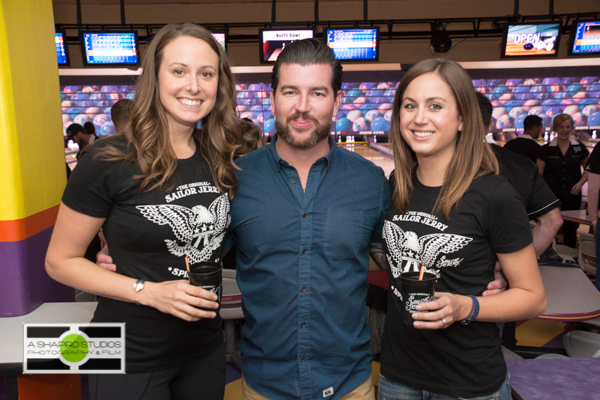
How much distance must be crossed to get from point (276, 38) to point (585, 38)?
11.1 feet

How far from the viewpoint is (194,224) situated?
114cm

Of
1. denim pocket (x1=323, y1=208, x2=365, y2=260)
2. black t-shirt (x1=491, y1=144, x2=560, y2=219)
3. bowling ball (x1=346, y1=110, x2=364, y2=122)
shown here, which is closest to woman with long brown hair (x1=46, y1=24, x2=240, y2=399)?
denim pocket (x1=323, y1=208, x2=365, y2=260)

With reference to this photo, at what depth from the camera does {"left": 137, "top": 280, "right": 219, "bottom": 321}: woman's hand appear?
96 cm

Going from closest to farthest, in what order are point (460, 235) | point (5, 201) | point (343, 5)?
point (460, 235) < point (5, 201) < point (343, 5)

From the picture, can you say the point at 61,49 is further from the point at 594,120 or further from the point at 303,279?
the point at 594,120

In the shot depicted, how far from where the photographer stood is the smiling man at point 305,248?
3.75ft

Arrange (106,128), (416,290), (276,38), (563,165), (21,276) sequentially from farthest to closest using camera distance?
1. (106,128)
2. (276,38)
3. (563,165)
4. (21,276)
5. (416,290)

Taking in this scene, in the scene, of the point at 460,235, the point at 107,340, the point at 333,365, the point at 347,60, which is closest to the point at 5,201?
the point at 107,340

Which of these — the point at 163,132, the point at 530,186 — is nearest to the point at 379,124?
the point at 530,186

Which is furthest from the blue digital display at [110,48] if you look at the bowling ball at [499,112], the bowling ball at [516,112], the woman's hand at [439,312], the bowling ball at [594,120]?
the bowling ball at [594,120]

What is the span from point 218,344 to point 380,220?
55 centimetres

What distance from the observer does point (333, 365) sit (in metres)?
1.15

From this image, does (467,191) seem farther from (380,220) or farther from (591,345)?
(591,345)

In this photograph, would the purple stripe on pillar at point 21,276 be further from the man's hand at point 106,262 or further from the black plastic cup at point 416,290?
the black plastic cup at point 416,290
